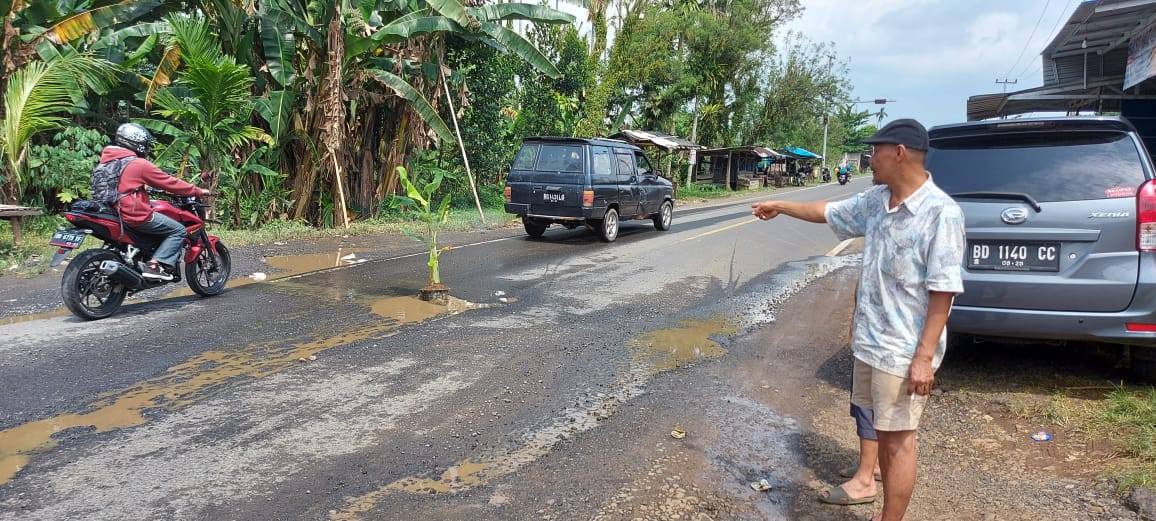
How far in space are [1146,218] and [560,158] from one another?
954cm

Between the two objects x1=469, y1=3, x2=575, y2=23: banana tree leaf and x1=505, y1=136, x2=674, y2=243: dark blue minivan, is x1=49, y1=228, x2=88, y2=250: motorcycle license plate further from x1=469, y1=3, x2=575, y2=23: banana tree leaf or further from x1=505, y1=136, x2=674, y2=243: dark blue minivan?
x1=469, y1=3, x2=575, y2=23: banana tree leaf

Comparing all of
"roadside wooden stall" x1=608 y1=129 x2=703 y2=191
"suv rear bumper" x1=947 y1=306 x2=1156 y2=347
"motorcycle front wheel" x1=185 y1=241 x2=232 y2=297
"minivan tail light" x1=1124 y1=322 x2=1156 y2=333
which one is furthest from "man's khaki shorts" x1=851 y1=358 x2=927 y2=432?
"roadside wooden stall" x1=608 y1=129 x2=703 y2=191

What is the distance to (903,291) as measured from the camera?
2.82 meters

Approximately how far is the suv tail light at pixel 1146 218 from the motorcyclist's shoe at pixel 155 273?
25.4ft

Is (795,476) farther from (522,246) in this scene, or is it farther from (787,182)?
(787,182)

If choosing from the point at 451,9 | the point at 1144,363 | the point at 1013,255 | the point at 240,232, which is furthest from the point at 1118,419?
the point at 240,232

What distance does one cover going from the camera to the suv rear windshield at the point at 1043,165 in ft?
14.5

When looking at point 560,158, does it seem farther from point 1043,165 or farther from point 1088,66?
point 1088,66

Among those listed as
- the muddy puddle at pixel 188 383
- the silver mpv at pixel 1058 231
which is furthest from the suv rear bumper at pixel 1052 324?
the muddy puddle at pixel 188 383

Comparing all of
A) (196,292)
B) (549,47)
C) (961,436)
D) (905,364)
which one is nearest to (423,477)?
(905,364)

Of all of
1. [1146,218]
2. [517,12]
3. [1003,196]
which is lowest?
[1146,218]

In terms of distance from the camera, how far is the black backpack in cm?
638

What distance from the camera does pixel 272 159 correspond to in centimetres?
1408

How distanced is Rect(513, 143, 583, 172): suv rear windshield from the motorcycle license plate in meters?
7.75
